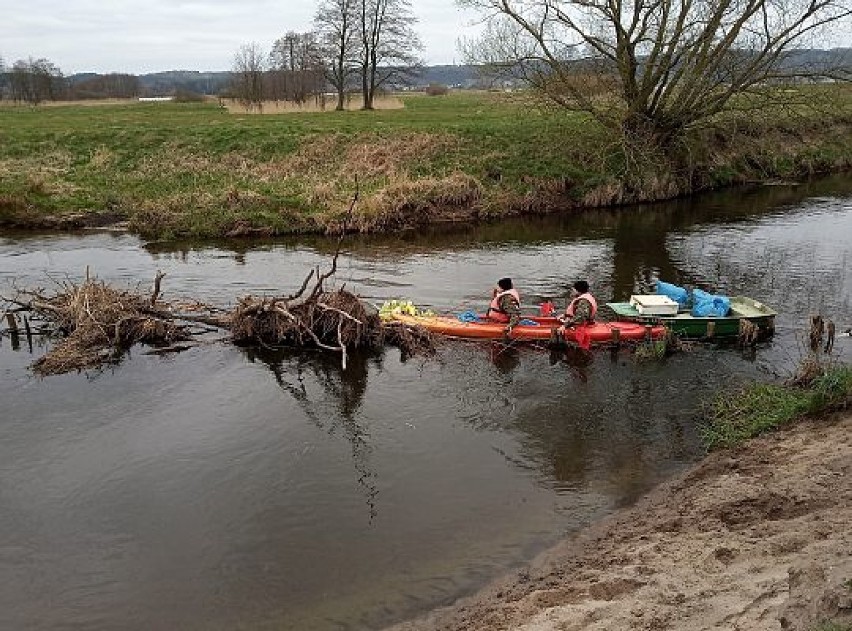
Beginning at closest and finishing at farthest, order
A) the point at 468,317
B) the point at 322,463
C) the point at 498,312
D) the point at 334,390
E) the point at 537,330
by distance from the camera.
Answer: the point at 322,463
the point at 334,390
the point at 537,330
the point at 498,312
the point at 468,317

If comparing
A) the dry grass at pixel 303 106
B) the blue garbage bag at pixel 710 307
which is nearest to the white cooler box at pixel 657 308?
the blue garbage bag at pixel 710 307

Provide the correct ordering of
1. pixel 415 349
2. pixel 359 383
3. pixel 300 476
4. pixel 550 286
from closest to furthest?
pixel 300 476 < pixel 359 383 < pixel 415 349 < pixel 550 286

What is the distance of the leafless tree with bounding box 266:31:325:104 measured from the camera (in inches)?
1905

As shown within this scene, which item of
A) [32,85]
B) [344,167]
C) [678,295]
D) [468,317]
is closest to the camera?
[468,317]

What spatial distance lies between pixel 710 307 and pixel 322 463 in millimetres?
8413

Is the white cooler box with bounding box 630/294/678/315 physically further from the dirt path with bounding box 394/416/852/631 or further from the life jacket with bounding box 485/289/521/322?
the dirt path with bounding box 394/416/852/631

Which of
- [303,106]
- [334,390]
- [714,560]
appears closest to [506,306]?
[334,390]

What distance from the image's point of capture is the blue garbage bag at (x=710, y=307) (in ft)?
49.7

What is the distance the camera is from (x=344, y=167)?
28766mm

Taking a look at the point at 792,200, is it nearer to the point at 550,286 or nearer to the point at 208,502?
the point at 550,286

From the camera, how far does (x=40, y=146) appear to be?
3111cm

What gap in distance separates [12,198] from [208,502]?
19.4m

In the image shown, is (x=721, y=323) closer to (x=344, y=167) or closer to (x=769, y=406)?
(x=769, y=406)

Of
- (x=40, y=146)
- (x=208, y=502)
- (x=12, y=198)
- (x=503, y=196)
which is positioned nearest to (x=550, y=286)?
(x=503, y=196)
